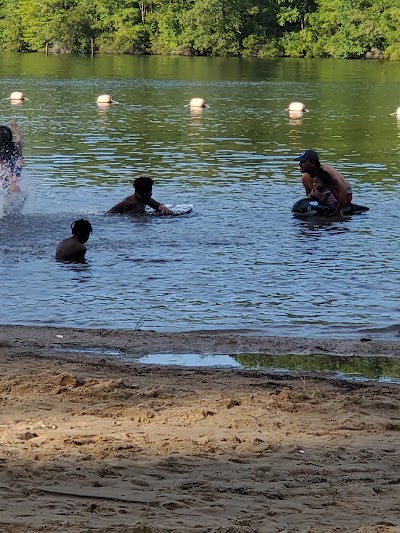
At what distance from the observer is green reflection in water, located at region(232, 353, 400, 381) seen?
28.3 ft

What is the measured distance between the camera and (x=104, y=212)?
1680cm

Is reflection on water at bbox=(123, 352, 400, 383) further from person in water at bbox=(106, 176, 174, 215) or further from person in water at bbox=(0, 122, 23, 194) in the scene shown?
person in water at bbox=(0, 122, 23, 194)

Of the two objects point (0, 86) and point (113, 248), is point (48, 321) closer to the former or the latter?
point (113, 248)

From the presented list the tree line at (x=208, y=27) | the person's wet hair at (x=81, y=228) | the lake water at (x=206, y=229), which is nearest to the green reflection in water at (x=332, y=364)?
the lake water at (x=206, y=229)

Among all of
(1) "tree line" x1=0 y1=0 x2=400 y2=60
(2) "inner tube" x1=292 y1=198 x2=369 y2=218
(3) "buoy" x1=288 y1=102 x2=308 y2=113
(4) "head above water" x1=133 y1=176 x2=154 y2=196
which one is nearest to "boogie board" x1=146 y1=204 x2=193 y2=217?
(4) "head above water" x1=133 y1=176 x2=154 y2=196

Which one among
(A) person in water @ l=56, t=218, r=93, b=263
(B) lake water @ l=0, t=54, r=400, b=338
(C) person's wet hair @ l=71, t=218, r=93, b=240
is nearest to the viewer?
(B) lake water @ l=0, t=54, r=400, b=338

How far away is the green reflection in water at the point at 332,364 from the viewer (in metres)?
8.63

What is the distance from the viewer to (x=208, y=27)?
3634 inches

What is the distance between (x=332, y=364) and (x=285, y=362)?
38cm

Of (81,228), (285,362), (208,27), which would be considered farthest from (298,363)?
(208,27)

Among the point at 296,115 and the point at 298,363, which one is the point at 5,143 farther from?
the point at 296,115

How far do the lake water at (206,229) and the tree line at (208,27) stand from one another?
168 ft

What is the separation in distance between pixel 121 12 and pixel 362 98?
6055 cm

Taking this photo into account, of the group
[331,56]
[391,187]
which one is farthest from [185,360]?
[331,56]
